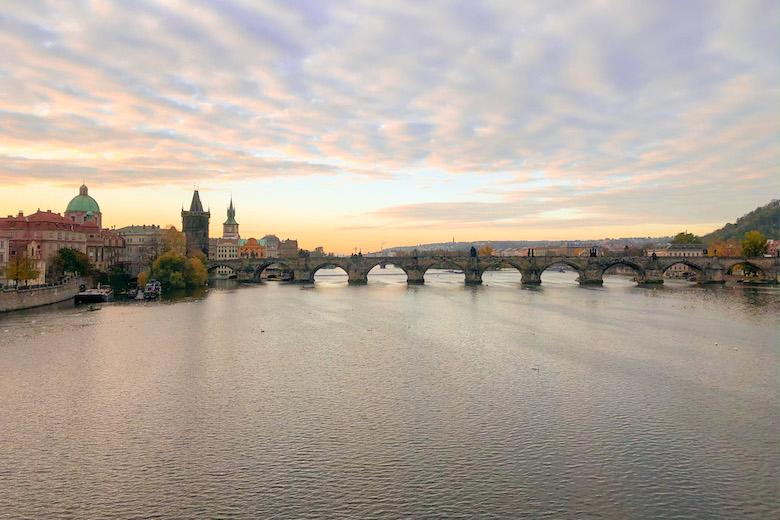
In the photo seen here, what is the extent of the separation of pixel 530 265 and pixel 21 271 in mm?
83098

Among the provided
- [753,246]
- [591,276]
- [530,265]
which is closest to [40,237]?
[530,265]

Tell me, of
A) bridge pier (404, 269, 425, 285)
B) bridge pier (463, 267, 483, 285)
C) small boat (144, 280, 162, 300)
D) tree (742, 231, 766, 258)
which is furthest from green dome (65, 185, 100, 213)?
tree (742, 231, 766, 258)

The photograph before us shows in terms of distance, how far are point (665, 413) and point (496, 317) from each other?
34.8 m

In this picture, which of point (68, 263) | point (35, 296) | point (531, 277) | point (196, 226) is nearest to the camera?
point (35, 296)

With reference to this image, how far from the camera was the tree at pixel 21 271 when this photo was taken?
222ft

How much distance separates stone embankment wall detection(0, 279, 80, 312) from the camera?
60.4 m

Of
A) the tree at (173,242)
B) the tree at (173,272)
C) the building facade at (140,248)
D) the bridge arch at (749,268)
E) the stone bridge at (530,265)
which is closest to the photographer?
the tree at (173,272)

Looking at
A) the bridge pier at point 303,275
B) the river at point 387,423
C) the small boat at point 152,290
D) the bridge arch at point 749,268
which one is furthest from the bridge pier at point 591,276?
the small boat at point 152,290

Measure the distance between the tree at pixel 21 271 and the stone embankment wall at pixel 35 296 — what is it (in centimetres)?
203

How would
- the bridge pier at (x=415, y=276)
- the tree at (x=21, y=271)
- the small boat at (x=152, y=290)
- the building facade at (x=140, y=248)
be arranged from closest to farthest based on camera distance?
the tree at (x=21, y=271), the small boat at (x=152, y=290), the building facade at (x=140, y=248), the bridge pier at (x=415, y=276)

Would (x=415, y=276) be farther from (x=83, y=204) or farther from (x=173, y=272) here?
(x=83, y=204)

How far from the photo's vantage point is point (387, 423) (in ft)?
81.2

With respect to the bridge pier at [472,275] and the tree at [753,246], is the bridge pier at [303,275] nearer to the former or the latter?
the bridge pier at [472,275]

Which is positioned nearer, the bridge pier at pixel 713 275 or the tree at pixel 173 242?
the tree at pixel 173 242
